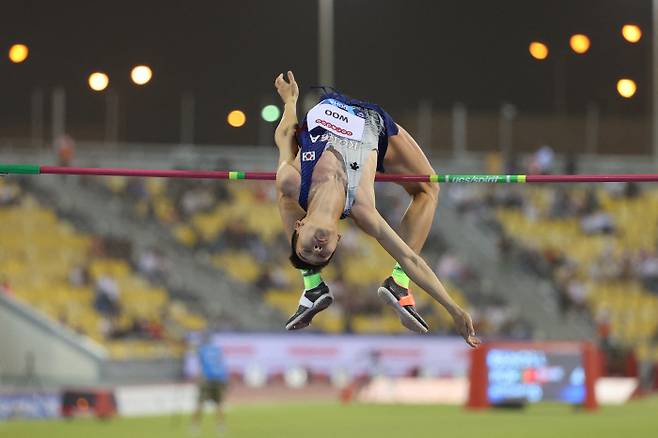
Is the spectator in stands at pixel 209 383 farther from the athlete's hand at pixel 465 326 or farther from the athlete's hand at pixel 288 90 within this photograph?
the athlete's hand at pixel 465 326

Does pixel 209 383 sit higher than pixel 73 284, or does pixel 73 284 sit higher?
pixel 73 284

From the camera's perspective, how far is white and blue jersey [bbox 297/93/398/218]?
9.49 meters

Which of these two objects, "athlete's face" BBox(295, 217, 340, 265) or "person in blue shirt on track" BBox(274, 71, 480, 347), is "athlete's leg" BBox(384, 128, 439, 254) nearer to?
"person in blue shirt on track" BBox(274, 71, 480, 347)

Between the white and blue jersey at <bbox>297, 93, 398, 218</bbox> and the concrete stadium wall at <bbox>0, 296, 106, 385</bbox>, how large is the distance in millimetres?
17008

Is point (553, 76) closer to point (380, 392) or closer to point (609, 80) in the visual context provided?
point (609, 80)

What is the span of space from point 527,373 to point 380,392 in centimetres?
467

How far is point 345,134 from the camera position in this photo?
9734mm

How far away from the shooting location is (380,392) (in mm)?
29156

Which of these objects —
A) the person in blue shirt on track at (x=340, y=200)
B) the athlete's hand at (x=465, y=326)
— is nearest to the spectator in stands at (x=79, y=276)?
the person in blue shirt on track at (x=340, y=200)

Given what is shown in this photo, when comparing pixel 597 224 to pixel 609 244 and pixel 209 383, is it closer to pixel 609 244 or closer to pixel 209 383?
pixel 609 244

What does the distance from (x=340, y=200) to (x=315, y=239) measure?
14.6 inches

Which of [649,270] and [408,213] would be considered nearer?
[408,213]

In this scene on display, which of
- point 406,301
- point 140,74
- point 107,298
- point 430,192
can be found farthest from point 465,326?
point 107,298

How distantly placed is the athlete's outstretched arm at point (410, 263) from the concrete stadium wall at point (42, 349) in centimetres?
1765
